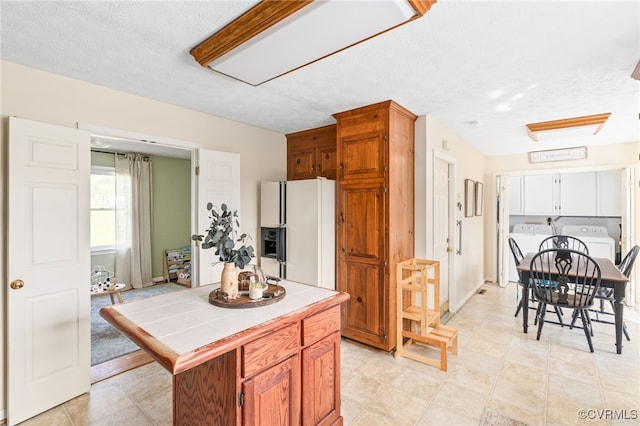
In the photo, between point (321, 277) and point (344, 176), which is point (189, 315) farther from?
point (344, 176)

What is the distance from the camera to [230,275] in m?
1.79

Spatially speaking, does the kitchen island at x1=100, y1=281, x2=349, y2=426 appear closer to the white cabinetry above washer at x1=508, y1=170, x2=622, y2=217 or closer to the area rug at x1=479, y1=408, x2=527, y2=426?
the area rug at x1=479, y1=408, x2=527, y2=426

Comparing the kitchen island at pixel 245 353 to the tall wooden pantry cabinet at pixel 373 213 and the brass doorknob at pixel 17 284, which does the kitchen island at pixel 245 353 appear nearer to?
the brass doorknob at pixel 17 284

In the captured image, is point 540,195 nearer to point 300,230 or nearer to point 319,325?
point 300,230

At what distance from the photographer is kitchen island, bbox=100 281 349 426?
1.32 m

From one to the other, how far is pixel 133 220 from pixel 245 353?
505 cm

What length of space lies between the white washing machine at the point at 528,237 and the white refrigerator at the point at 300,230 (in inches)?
171

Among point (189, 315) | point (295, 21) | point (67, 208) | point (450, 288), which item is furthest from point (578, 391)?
point (67, 208)

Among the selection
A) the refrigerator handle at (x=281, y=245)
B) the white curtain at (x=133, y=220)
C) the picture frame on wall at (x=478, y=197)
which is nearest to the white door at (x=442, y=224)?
the picture frame on wall at (x=478, y=197)

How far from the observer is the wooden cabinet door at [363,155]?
3.00 m

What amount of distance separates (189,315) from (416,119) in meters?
2.90

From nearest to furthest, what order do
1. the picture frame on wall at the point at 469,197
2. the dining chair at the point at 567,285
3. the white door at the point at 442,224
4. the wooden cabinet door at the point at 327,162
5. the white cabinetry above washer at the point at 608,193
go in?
1. the dining chair at the point at 567,285
2. the white door at the point at 442,224
3. the wooden cabinet door at the point at 327,162
4. the picture frame on wall at the point at 469,197
5. the white cabinetry above washer at the point at 608,193

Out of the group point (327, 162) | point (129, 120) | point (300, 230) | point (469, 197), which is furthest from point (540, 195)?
point (129, 120)

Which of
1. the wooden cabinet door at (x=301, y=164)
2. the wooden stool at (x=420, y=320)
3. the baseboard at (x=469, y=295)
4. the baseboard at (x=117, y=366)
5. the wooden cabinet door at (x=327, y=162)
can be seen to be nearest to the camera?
the baseboard at (x=117, y=366)
